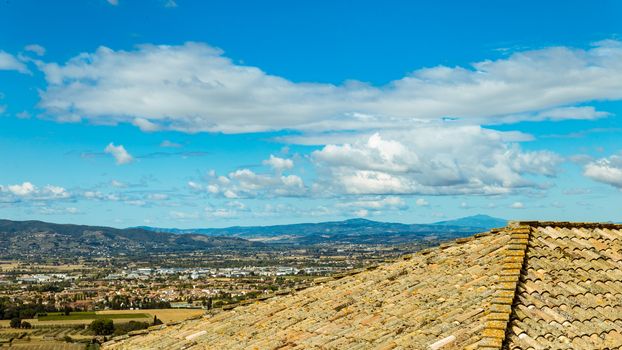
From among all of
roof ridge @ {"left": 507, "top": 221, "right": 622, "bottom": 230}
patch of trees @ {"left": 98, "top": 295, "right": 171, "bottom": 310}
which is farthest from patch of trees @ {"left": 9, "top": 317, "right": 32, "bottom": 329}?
roof ridge @ {"left": 507, "top": 221, "right": 622, "bottom": 230}

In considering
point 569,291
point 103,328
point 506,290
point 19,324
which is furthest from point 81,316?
point 506,290

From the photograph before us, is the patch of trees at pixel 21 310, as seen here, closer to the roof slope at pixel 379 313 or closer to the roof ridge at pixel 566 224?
the roof slope at pixel 379 313

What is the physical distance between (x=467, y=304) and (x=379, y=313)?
2003 millimetres

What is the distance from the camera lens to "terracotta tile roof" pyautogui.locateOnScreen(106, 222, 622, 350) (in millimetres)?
8789

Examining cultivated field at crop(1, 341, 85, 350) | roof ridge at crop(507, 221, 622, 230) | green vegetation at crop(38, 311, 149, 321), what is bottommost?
green vegetation at crop(38, 311, 149, 321)

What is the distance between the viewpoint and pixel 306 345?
431 inches

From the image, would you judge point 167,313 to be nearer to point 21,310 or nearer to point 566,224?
point 21,310

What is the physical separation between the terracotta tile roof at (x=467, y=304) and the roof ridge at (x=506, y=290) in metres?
0.02

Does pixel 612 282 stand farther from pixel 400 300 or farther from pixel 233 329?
pixel 233 329

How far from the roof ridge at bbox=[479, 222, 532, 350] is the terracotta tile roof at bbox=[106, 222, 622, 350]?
17mm

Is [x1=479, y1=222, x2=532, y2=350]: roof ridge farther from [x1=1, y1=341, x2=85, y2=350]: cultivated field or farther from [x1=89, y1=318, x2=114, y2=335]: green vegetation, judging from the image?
[x1=89, y1=318, x2=114, y2=335]: green vegetation

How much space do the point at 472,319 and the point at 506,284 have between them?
104cm

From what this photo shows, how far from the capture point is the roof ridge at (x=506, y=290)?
26.2 ft

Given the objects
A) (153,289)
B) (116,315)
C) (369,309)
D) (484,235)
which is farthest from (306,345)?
(153,289)
